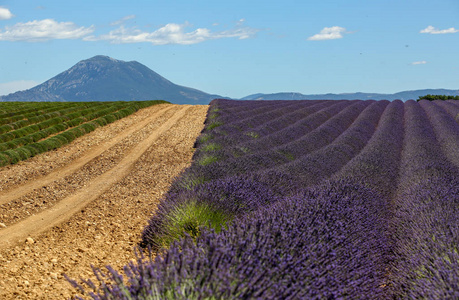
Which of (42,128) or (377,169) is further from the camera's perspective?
(42,128)

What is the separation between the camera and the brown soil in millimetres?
4762

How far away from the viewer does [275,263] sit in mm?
2793

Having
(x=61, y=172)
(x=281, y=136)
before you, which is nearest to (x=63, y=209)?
(x=61, y=172)

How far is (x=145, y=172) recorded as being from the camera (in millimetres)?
10234

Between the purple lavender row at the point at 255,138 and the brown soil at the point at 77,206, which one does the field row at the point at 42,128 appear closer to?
the brown soil at the point at 77,206

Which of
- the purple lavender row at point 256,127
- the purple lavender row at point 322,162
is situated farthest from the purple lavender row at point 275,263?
the purple lavender row at point 256,127

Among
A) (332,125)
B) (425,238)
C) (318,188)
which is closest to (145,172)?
(318,188)

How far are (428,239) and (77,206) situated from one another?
558cm

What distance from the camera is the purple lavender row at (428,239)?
296cm

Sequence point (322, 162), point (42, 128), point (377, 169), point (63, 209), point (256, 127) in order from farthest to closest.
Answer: point (42, 128), point (256, 127), point (322, 162), point (377, 169), point (63, 209)

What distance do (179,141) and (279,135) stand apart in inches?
137

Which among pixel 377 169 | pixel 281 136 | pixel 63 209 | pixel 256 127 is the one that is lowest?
pixel 63 209

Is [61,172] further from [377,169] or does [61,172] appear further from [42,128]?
[42,128]

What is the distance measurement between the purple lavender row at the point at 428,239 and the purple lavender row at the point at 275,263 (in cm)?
24
